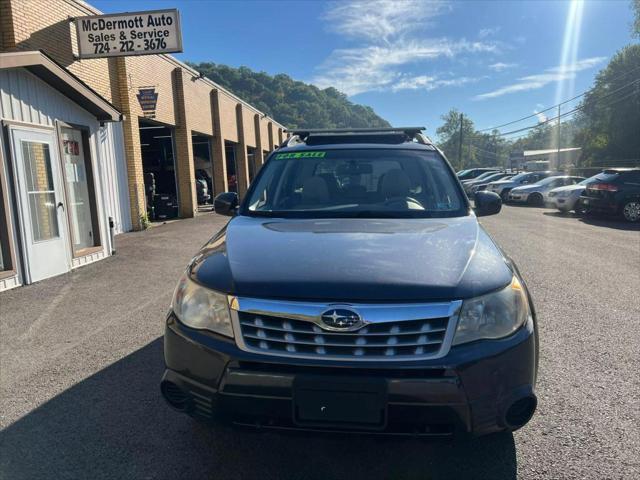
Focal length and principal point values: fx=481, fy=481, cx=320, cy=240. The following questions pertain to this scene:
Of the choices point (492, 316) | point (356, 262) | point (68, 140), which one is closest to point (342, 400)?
point (356, 262)

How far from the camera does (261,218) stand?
3.38m

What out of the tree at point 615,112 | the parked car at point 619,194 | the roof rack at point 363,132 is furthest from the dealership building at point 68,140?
the tree at point 615,112

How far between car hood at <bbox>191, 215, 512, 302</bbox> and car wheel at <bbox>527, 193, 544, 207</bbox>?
67.1ft

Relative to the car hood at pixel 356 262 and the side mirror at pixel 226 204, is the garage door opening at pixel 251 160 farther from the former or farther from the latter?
the car hood at pixel 356 262

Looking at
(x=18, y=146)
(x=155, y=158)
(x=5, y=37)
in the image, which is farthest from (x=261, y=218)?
(x=155, y=158)

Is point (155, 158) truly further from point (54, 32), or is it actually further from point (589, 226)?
point (589, 226)

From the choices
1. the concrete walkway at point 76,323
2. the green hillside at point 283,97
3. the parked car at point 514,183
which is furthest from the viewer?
the green hillside at point 283,97

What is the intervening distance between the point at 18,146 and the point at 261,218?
555 centimetres

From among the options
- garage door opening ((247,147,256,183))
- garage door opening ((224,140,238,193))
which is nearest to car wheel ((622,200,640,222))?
garage door opening ((224,140,238,193))

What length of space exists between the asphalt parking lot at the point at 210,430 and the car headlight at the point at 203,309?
0.62m

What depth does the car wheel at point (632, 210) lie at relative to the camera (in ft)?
46.1

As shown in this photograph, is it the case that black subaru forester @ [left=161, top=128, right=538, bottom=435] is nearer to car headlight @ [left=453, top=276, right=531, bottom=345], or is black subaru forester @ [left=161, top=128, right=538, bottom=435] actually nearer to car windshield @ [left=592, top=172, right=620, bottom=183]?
car headlight @ [left=453, top=276, right=531, bottom=345]

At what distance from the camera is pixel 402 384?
2.06 m

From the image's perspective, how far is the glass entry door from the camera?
7.10 metres
